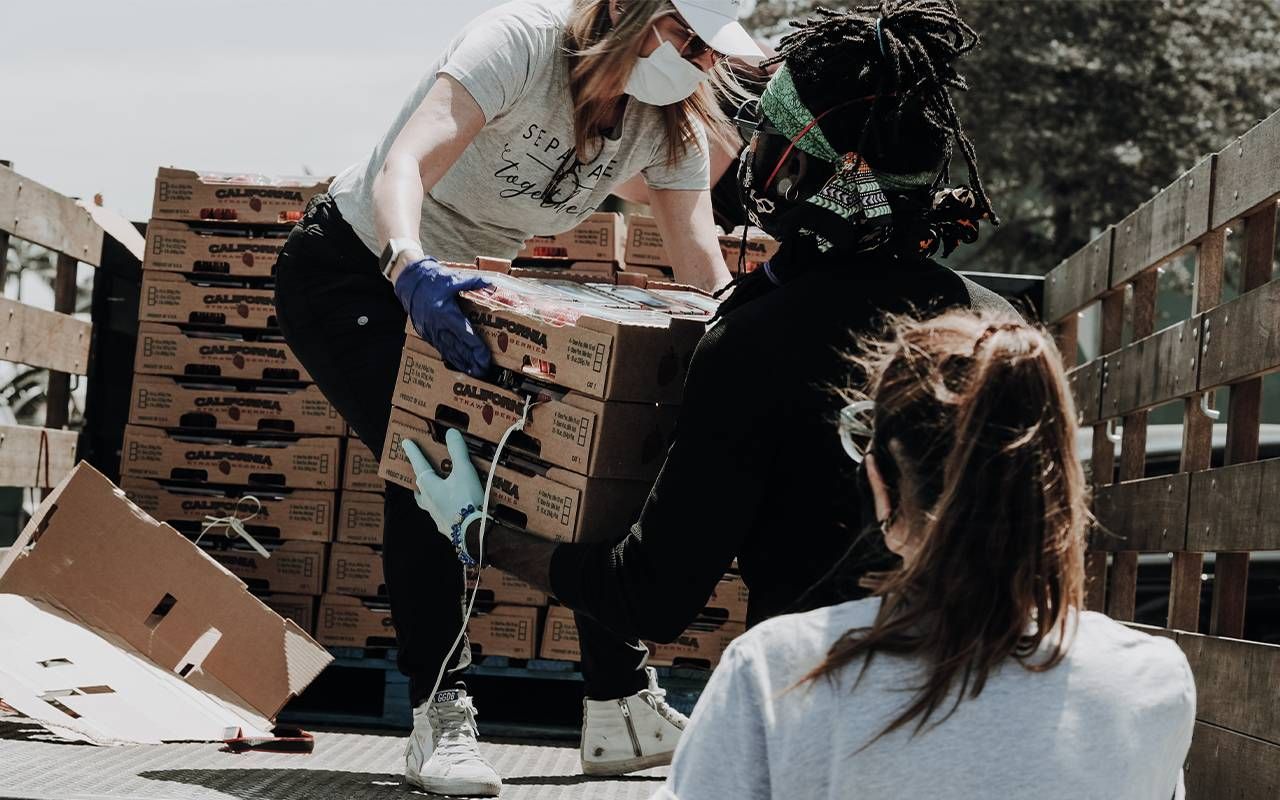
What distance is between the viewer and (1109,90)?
1833 centimetres

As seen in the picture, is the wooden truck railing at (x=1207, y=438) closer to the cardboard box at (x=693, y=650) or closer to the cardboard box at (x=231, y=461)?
the cardboard box at (x=693, y=650)

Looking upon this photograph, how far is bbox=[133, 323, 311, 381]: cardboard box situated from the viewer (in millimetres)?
4938

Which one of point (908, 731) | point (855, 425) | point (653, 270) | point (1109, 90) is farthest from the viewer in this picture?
point (1109, 90)

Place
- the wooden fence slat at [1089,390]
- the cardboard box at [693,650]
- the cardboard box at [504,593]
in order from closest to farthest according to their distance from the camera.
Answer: the wooden fence slat at [1089,390]
the cardboard box at [693,650]
the cardboard box at [504,593]

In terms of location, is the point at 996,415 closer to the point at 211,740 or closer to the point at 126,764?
the point at 126,764

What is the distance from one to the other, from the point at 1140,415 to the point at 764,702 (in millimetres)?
2810

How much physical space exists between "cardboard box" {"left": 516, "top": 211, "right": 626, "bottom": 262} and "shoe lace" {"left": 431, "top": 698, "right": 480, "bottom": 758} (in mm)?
2058

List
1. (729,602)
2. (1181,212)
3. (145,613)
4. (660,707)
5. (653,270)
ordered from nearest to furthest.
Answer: (660,707)
(1181,212)
(145,613)
(729,602)
(653,270)

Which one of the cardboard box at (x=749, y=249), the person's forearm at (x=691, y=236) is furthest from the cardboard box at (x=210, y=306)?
the person's forearm at (x=691, y=236)

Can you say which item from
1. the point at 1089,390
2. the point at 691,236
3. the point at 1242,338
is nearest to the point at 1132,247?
the point at 1089,390

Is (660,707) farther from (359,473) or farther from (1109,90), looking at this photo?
(1109,90)

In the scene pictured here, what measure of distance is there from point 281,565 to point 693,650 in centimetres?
129

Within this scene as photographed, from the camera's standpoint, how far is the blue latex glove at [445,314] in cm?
267

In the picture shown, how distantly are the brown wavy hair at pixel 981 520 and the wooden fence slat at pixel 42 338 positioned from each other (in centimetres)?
343
